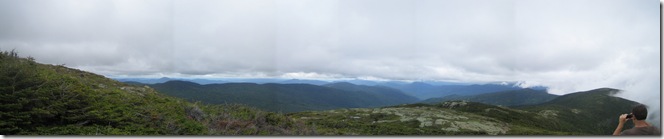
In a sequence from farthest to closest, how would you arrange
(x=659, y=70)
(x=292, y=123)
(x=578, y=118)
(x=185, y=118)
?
1. (x=578, y=118)
2. (x=292, y=123)
3. (x=659, y=70)
4. (x=185, y=118)

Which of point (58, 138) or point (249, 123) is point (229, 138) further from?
point (58, 138)

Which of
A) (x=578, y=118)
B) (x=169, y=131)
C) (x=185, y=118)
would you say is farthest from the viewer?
(x=578, y=118)

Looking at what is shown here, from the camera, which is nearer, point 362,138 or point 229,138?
point 229,138

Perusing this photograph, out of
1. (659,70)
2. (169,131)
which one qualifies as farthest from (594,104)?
(169,131)

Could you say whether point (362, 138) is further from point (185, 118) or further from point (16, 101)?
point (16, 101)

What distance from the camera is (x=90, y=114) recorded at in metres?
10.9

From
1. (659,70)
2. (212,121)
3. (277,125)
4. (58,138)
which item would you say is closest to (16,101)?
(58,138)

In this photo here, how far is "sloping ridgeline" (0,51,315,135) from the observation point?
33.6ft

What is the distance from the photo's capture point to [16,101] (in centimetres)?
1046

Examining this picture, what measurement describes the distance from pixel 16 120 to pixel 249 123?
264 inches

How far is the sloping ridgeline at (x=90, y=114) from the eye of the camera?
1025 centimetres

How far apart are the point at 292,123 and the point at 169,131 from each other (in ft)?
16.7

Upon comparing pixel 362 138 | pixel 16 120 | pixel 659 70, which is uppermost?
pixel 659 70

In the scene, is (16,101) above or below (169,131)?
above
